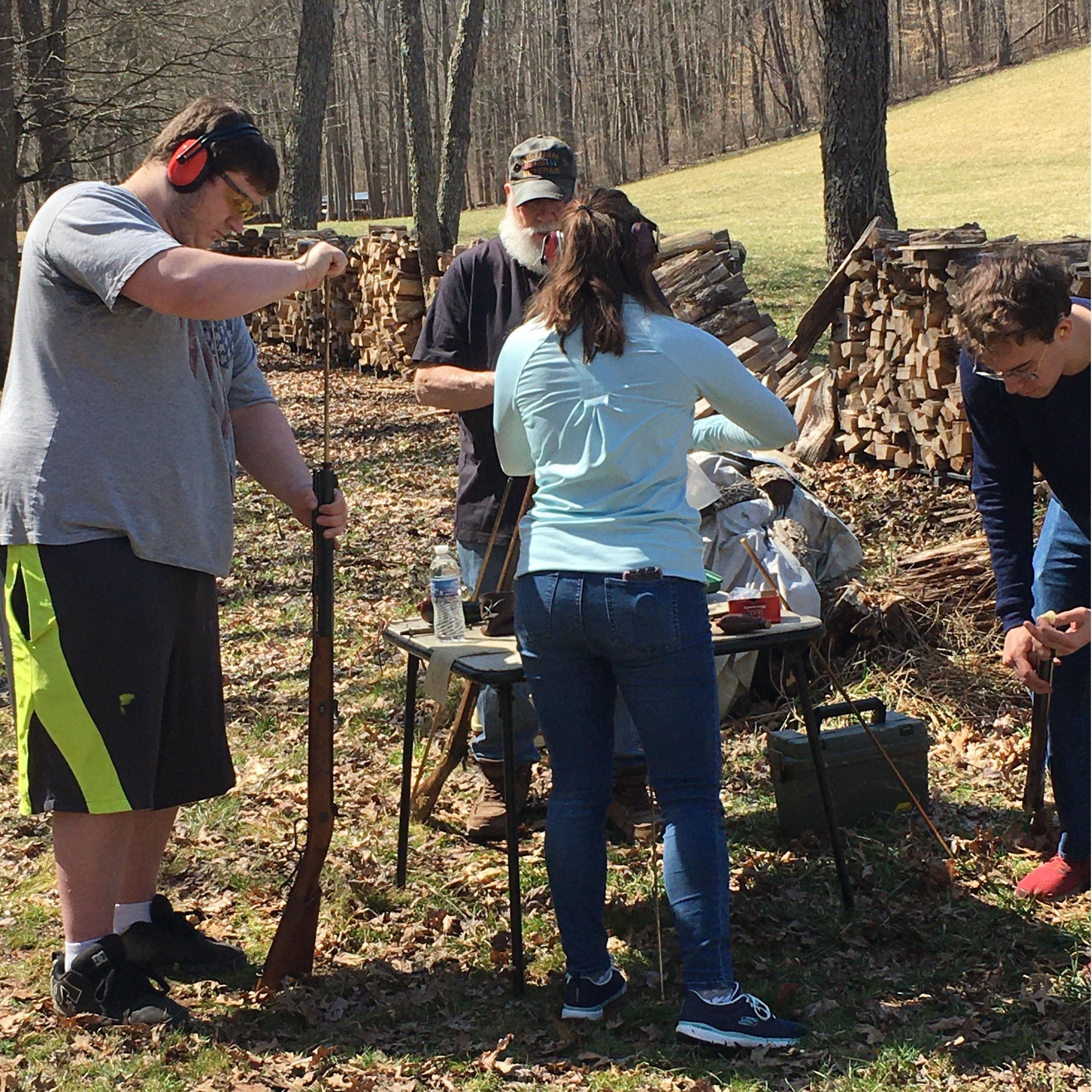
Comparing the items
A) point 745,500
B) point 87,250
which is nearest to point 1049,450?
point 745,500

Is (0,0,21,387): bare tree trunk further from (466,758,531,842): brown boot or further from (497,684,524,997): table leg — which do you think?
(497,684,524,997): table leg

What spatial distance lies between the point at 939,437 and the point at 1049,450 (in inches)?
173

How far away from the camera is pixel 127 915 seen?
3.74 metres

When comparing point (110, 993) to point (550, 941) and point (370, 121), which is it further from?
point (370, 121)

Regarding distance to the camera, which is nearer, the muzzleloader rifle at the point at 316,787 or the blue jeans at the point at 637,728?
the blue jeans at the point at 637,728

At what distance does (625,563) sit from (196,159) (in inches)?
57.0

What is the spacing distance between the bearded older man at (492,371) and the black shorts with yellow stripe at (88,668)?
1279 millimetres

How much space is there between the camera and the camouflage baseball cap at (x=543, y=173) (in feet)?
13.6

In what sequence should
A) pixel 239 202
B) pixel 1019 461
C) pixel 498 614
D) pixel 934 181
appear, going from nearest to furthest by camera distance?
1. pixel 239 202
2. pixel 1019 461
3. pixel 498 614
4. pixel 934 181

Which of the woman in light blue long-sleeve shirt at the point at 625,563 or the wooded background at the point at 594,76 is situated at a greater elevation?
the wooded background at the point at 594,76

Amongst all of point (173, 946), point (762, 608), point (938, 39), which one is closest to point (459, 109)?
point (762, 608)

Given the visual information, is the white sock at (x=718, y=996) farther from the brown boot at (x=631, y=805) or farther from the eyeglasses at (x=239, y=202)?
the eyeglasses at (x=239, y=202)

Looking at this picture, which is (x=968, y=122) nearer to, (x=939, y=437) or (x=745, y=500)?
(x=939, y=437)

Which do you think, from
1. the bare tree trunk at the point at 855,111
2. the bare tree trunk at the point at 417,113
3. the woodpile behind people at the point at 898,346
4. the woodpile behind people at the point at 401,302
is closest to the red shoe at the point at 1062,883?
the woodpile behind people at the point at 898,346
